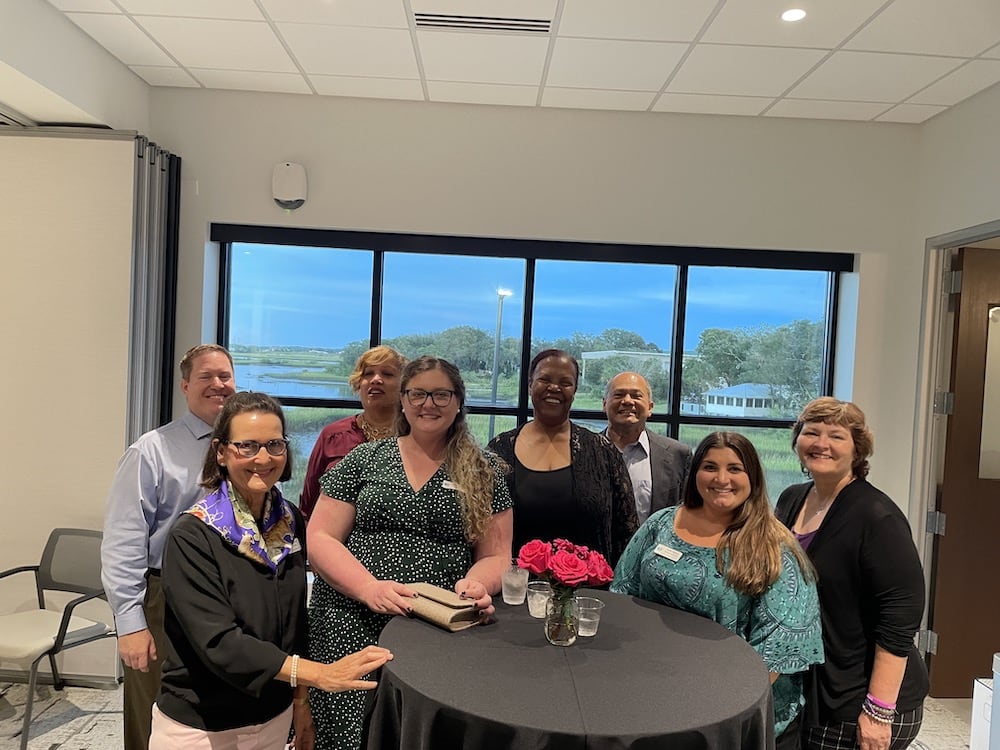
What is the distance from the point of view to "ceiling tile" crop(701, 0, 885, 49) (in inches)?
104

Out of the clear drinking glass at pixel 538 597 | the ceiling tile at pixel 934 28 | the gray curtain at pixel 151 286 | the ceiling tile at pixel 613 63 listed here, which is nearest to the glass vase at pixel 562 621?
the clear drinking glass at pixel 538 597

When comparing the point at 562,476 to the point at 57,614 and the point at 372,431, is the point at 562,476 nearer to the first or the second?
the point at 372,431

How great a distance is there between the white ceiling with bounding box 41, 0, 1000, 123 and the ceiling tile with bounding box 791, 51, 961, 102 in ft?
0.03

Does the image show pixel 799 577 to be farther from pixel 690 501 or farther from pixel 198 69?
pixel 198 69

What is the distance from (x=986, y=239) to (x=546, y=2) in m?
2.52

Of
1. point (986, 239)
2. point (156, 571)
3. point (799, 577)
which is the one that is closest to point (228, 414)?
point (156, 571)

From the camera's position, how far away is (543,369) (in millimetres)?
2525

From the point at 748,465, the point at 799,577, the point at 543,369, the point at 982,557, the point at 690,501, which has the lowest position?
the point at 982,557

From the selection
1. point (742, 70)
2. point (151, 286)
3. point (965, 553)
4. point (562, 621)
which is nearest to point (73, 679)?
point (151, 286)

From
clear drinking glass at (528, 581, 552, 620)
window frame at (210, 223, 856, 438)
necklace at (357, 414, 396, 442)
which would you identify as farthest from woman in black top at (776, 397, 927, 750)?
window frame at (210, 223, 856, 438)

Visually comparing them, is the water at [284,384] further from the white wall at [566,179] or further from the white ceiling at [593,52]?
the white ceiling at [593,52]

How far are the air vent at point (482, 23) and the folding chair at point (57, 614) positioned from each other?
2.82 m

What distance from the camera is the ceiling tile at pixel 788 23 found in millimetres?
2650

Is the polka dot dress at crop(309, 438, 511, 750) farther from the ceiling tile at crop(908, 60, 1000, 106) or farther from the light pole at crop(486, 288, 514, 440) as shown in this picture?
the ceiling tile at crop(908, 60, 1000, 106)
